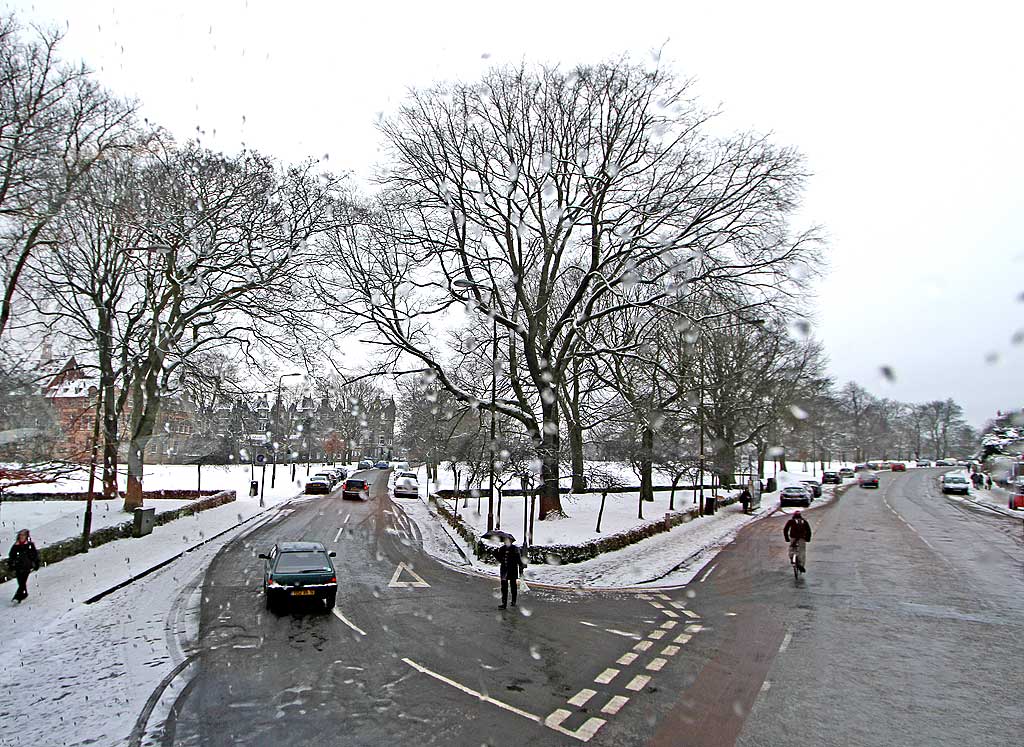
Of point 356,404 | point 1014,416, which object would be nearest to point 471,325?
point 1014,416

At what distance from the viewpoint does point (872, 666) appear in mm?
10055

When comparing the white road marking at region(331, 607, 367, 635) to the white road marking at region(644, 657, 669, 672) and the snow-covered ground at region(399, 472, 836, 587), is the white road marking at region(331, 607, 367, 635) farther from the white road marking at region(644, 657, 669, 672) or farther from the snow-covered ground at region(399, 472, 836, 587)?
the snow-covered ground at region(399, 472, 836, 587)

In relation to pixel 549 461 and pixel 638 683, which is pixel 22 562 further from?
pixel 549 461

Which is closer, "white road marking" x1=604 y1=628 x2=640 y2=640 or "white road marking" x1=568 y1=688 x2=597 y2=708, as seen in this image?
"white road marking" x1=568 y1=688 x2=597 y2=708

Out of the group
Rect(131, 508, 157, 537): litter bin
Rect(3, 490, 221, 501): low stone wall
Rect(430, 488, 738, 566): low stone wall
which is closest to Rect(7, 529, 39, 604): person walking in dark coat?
Rect(131, 508, 157, 537): litter bin

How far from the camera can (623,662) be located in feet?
33.8

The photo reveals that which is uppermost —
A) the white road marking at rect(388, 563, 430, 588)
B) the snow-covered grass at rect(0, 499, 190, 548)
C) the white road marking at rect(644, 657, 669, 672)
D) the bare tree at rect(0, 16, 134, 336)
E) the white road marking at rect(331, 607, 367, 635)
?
the bare tree at rect(0, 16, 134, 336)

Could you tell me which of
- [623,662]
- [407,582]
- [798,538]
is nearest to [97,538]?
[407,582]

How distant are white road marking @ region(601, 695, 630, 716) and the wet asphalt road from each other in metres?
0.04

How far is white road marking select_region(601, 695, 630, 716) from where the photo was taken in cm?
822

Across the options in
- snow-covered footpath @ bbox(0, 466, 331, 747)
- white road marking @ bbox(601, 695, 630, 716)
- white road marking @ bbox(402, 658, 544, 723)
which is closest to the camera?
snow-covered footpath @ bbox(0, 466, 331, 747)

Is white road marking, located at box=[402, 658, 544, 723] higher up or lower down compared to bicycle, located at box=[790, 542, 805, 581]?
lower down

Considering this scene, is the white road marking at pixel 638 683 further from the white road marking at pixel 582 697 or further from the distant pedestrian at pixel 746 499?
the distant pedestrian at pixel 746 499

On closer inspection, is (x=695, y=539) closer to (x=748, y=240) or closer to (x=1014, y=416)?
(x=748, y=240)
